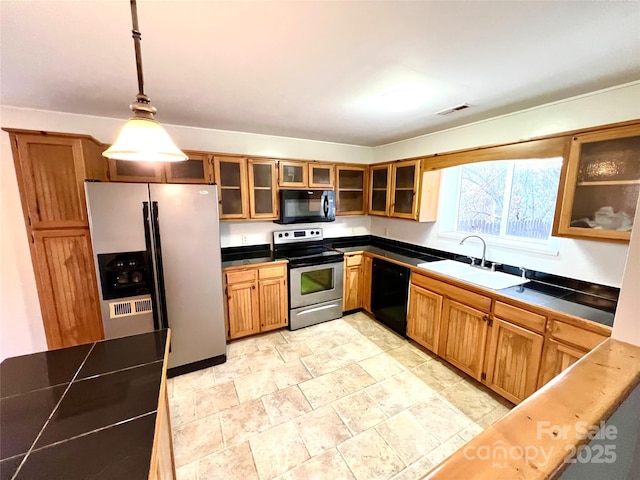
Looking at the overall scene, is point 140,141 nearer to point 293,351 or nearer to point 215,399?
point 215,399

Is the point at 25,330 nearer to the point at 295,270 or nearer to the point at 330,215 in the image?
the point at 295,270

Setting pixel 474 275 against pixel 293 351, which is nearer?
pixel 474 275

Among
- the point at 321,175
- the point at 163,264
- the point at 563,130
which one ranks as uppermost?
the point at 563,130

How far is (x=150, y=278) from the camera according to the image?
89.2 inches

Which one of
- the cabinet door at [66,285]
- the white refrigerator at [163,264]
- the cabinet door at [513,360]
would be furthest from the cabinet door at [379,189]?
the cabinet door at [66,285]

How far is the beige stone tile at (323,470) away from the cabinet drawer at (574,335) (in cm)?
164

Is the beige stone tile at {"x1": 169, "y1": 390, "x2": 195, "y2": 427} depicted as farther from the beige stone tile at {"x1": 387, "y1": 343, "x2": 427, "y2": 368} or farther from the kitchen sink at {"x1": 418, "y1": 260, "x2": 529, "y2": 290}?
the kitchen sink at {"x1": 418, "y1": 260, "x2": 529, "y2": 290}

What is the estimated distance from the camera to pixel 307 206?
11.2ft

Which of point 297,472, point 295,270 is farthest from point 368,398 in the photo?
point 295,270

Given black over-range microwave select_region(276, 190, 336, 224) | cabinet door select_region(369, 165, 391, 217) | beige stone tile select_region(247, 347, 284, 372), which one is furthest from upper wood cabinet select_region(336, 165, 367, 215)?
beige stone tile select_region(247, 347, 284, 372)

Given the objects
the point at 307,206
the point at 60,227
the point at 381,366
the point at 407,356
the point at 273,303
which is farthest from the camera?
the point at 307,206

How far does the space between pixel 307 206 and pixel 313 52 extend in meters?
2.10

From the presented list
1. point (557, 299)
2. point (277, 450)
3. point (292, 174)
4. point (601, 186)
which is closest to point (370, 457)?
point (277, 450)

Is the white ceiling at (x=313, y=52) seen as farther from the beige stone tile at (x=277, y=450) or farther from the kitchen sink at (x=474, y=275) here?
the beige stone tile at (x=277, y=450)
